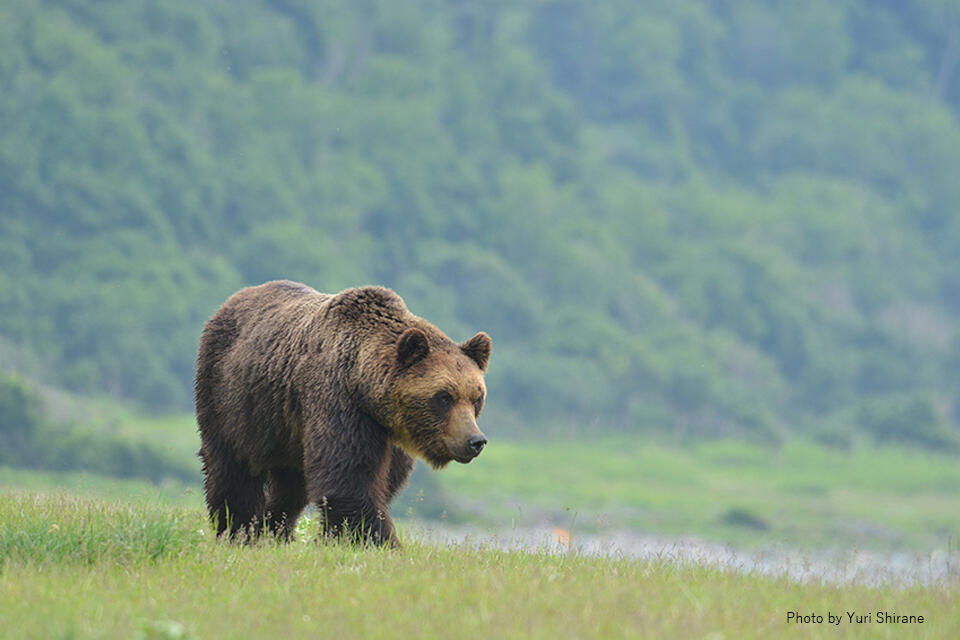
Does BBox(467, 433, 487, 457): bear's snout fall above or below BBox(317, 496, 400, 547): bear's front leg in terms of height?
above

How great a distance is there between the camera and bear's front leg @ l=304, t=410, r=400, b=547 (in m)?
8.28

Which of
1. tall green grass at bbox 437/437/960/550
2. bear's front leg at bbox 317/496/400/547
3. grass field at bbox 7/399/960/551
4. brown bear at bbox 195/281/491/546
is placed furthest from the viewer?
tall green grass at bbox 437/437/960/550

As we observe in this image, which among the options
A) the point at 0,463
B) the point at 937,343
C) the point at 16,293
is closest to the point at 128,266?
the point at 16,293

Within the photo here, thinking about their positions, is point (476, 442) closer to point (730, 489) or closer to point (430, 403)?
point (430, 403)

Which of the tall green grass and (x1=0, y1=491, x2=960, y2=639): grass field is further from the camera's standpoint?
the tall green grass

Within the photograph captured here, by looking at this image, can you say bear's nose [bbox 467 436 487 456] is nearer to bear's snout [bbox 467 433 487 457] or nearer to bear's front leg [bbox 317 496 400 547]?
bear's snout [bbox 467 433 487 457]

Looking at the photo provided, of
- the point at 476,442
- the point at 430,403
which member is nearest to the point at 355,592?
the point at 476,442

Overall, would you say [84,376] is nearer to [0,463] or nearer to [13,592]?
[0,463]

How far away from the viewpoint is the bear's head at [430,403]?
8.44 m

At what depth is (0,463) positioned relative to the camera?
44.7m

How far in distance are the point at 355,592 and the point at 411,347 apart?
2253mm

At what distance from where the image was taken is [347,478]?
8.30m

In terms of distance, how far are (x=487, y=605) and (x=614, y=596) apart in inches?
26.3

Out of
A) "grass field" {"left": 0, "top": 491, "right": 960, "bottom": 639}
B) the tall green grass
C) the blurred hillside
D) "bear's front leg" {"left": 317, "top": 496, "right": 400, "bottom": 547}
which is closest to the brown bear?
"bear's front leg" {"left": 317, "top": 496, "right": 400, "bottom": 547}
